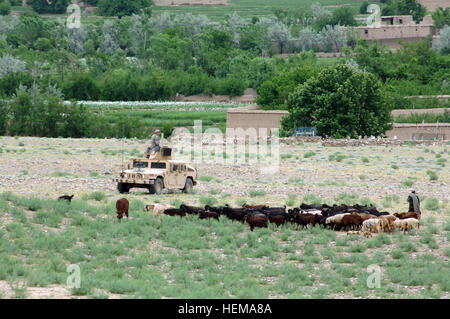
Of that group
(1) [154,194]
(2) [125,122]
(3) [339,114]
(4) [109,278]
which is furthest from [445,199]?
(2) [125,122]

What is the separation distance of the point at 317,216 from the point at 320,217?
8 cm

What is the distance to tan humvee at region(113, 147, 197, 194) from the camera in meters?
27.7

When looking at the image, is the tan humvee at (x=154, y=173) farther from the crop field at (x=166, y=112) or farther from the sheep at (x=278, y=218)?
the crop field at (x=166, y=112)

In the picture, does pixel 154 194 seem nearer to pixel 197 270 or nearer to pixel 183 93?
pixel 197 270

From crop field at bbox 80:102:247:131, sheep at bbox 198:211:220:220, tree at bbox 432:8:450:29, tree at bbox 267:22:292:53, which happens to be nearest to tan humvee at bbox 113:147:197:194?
sheep at bbox 198:211:220:220

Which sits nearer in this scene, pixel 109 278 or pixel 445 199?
pixel 109 278

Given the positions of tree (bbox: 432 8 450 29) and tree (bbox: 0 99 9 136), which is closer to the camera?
tree (bbox: 0 99 9 136)

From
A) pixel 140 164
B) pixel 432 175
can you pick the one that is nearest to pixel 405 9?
pixel 432 175

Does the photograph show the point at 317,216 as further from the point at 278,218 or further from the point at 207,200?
the point at 207,200

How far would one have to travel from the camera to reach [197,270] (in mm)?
17938

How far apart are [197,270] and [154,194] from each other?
10.3 m

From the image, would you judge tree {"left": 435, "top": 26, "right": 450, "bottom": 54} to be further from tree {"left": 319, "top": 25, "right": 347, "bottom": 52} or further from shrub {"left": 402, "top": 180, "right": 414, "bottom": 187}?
shrub {"left": 402, "top": 180, "right": 414, "bottom": 187}

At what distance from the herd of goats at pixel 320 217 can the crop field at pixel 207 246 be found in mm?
288

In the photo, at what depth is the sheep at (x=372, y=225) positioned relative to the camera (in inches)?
855
